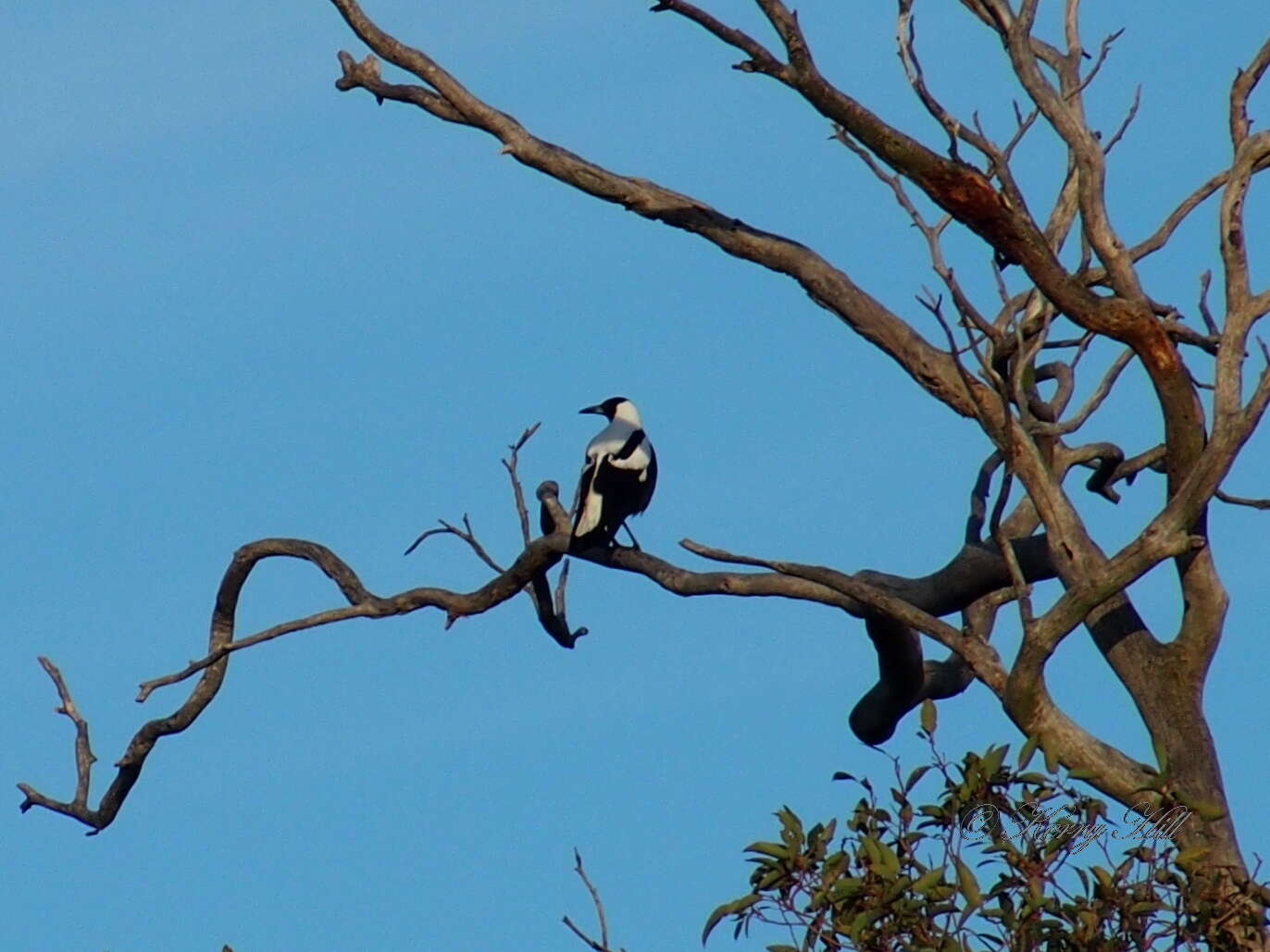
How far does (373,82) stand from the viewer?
332 inches

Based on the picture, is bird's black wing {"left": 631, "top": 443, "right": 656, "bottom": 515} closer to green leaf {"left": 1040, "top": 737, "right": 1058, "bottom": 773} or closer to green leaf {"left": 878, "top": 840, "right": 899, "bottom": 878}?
green leaf {"left": 1040, "top": 737, "right": 1058, "bottom": 773}

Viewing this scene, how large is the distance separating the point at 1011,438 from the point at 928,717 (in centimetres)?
213

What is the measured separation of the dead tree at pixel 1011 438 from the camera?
6.93 metres

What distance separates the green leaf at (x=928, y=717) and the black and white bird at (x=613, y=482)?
3.01 metres

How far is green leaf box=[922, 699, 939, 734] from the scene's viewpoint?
5.17 metres

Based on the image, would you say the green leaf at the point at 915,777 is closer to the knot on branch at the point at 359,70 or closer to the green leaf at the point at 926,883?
the green leaf at the point at 926,883

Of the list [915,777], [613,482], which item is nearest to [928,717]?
[915,777]

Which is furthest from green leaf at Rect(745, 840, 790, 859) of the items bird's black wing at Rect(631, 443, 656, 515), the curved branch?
bird's black wing at Rect(631, 443, 656, 515)

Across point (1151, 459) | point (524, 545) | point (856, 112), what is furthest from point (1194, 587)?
point (524, 545)

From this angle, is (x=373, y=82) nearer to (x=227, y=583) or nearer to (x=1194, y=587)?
(x=227, y=583)

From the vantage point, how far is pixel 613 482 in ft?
30.1

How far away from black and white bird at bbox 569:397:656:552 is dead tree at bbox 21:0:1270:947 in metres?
0.10

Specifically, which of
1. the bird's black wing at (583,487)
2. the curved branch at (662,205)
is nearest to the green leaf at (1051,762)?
the curved branch at (662,205)

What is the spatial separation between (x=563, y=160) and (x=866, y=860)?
403cm
